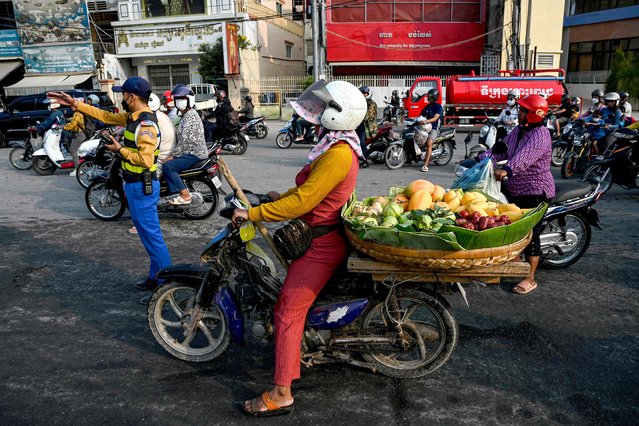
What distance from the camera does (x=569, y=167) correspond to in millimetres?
9727

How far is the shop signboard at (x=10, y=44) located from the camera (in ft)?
95.6

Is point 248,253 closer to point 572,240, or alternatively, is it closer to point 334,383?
point 334,383

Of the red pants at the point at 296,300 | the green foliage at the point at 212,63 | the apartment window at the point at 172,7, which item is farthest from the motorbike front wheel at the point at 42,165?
the apartment window at the point at 172,7

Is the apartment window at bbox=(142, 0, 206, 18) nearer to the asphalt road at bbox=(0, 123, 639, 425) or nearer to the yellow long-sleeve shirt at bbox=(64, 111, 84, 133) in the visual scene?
the yellow long-sleeve shirt at bbox=(64, 111, 84, 133)

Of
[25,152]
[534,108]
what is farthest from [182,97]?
[25,152]

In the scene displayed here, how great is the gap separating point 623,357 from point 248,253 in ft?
8.57

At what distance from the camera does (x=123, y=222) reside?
716 cm

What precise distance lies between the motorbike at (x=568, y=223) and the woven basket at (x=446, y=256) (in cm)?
201

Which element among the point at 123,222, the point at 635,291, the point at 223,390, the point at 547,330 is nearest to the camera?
the point at 223,390

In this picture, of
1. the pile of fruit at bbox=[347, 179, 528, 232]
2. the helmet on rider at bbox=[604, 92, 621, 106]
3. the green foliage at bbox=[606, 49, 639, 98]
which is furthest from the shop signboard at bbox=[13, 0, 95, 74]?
the pile of fruit at bbox=[347, 179, 528, 232]

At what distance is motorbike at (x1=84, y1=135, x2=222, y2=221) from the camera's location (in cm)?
706

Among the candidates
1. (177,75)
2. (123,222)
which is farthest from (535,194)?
(177,75)

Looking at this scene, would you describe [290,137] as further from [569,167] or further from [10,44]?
[10,44]

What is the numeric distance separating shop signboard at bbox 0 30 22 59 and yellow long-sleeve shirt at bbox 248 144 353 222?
32.4 m
